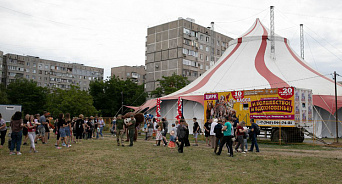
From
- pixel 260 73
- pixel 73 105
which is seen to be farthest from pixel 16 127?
pixel 73 105

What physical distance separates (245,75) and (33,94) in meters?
40.1

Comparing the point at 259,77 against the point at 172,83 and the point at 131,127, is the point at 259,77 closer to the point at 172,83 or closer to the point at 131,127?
the point at 131,127

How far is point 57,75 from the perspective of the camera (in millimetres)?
73750

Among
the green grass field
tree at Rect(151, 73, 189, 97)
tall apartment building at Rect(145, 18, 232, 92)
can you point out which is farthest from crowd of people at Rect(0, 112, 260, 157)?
tall apartment building at Rect(145, 18, 232, 92)

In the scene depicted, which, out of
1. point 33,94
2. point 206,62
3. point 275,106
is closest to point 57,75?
point 33,94

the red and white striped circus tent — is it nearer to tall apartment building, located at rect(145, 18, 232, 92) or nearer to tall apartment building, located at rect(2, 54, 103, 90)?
tall apartment building, located at rect(145, 18, 232, 92)

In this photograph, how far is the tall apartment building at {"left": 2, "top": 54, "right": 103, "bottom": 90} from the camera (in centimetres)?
6419

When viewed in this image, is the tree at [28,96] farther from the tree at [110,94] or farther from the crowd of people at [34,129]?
the crowd of people at [34,129]

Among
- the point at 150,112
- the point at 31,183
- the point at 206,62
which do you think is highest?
the point at 206,62

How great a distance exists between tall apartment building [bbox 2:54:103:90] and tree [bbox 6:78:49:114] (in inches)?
460

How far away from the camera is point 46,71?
71375 millimetres

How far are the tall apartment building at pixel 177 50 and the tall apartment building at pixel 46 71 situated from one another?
19710 mm

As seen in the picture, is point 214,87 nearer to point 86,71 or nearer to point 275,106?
point 275,106

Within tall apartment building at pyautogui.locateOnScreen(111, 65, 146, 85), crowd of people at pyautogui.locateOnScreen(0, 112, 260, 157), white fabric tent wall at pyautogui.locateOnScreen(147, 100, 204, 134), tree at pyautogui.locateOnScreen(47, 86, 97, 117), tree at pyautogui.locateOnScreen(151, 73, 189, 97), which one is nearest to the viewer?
crowd of people at pyautogui.locateOnScreen(0, 112, 260, 157)
